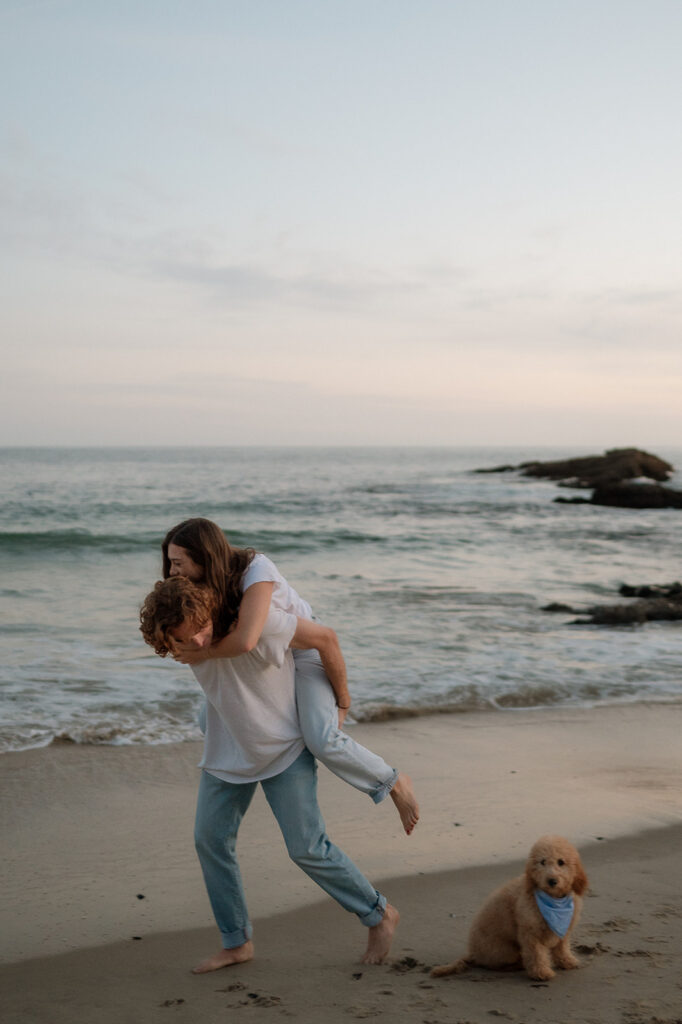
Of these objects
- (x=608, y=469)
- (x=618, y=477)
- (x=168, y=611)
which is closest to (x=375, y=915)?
(x=168, y=611)

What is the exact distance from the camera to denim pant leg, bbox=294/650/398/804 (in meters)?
3.05

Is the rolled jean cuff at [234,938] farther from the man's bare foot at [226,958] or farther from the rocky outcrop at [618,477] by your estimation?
the rocky outcrop at [618,477]

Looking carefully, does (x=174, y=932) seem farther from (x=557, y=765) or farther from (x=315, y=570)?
(x=315, y=570)

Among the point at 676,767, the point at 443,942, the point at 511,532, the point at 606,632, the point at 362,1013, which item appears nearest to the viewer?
the point at 362,1013

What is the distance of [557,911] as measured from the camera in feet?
9.56

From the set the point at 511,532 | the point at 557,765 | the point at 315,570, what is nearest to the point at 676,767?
the point at 557,765

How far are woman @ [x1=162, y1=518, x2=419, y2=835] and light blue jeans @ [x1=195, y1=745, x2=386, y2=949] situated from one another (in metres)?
0.15

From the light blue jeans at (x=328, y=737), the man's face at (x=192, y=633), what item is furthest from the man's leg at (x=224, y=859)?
the man's face at (x=192, y=633)

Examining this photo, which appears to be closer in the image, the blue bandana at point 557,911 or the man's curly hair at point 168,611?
the man's curly hair at point 168,611

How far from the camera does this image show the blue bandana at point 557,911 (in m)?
2.91

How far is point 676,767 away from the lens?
19.3ft

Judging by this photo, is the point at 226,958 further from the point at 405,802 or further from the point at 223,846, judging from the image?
the point at 405,802

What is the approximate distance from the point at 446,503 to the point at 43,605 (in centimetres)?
2498

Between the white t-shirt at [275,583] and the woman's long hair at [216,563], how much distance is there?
0.04 meters
